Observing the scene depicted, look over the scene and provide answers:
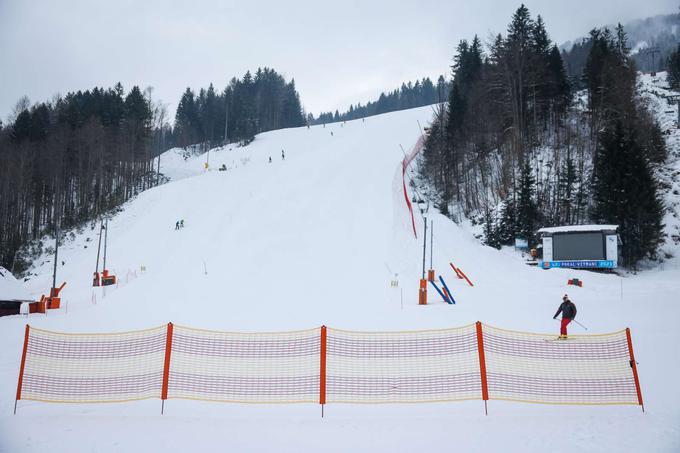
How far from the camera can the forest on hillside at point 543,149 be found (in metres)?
30.0

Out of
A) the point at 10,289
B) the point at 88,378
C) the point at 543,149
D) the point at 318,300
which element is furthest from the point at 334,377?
the point at 543,149

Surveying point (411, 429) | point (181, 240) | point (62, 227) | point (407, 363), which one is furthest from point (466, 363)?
point (62, 227)

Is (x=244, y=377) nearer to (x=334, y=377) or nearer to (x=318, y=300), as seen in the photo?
(x=334, y=377)

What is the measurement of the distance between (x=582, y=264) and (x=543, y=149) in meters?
17.6

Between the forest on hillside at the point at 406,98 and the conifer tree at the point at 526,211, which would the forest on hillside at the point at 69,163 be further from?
the forest on hillside at the point at 406,98

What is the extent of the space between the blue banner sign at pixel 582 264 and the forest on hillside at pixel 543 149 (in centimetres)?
382

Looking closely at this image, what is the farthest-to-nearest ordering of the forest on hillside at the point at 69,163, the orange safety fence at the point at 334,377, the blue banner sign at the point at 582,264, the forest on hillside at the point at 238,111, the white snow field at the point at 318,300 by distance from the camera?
the forest on hillside at the point at 238,111
the forest on hillside at the point at 69,163
the blue banner sign at the point at 582,264
the orange safety fence at the point at 334,377
the white snow field at the point at 318,300

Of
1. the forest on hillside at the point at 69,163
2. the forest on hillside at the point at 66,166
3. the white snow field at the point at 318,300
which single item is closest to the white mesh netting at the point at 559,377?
→ the white snow field at the point at 318,300

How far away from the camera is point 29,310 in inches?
765

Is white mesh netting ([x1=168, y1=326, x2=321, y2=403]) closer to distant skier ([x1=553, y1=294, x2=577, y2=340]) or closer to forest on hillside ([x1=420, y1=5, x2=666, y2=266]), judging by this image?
distant skier ([x1=553, y1=294, x2=577, y2=340])

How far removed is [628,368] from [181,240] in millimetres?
30228

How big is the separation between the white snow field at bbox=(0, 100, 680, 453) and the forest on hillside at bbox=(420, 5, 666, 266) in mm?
4354

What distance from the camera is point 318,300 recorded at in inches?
762

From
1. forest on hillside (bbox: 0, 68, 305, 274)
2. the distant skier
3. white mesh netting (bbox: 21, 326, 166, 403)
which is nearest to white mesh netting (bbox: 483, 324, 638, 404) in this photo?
the distant skier
